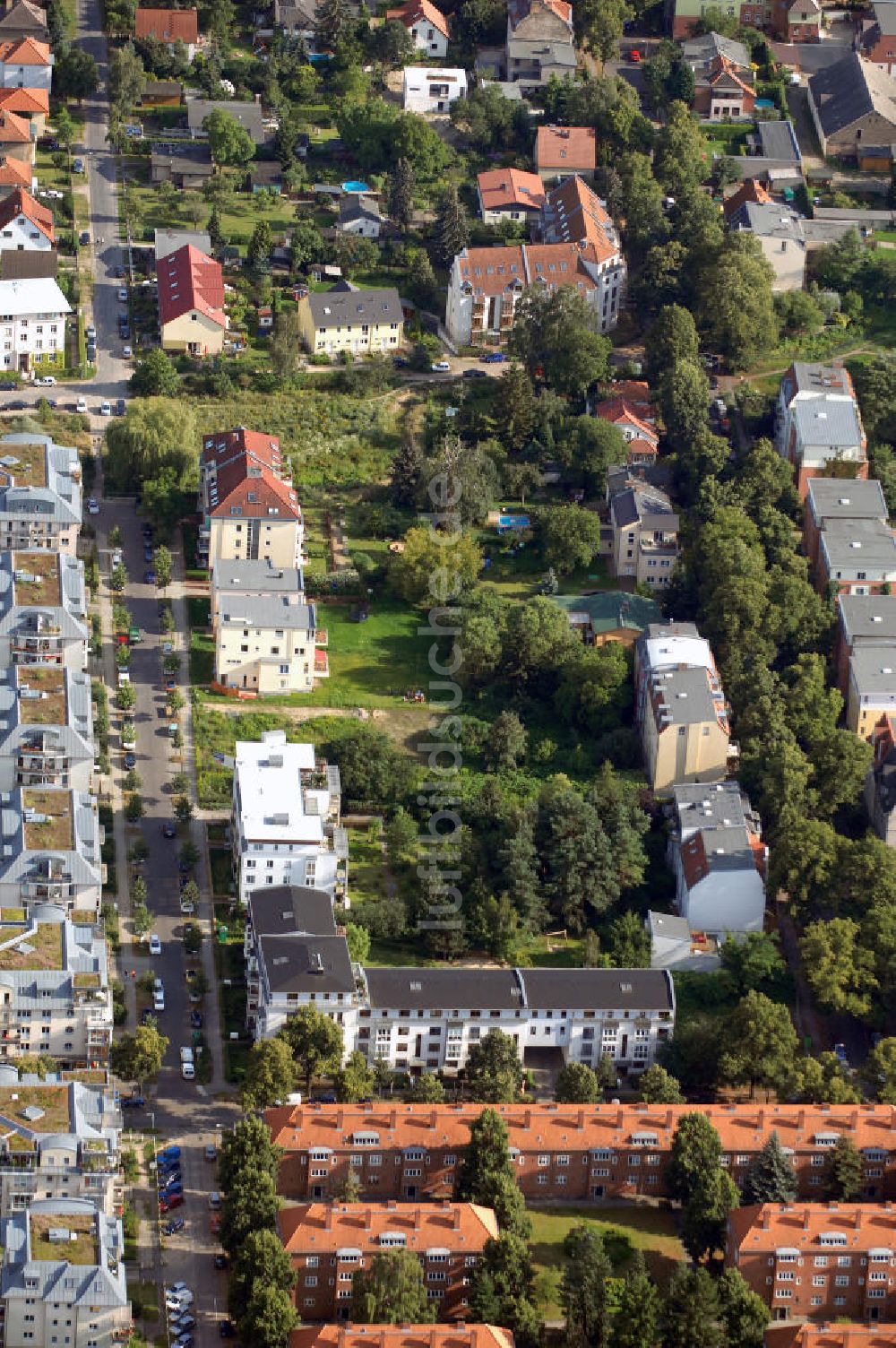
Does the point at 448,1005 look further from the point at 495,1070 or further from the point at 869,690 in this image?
the point at 869,690

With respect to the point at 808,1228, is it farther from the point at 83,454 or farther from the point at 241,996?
the point at 83,454

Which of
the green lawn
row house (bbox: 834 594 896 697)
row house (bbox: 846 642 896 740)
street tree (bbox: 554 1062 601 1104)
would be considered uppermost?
row house (bbox: 834 594 896 697)

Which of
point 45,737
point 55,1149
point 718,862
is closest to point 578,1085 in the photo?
point 718,862

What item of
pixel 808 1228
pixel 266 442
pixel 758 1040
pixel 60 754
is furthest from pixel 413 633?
pixel 808 1228

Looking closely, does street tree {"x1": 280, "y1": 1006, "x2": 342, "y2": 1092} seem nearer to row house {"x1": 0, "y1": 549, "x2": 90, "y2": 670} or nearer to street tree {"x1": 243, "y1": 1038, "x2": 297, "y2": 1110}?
street tree {"x1": 243, "y1": 1038, "x2": 297, "y2": 1110}

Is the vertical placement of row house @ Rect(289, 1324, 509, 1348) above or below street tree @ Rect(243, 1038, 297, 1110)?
below

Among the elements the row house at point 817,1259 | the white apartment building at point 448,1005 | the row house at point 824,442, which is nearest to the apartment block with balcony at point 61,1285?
the white apartment building at point 448,1005

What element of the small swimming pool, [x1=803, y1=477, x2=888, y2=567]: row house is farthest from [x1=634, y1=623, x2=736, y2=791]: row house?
the small swimming pool

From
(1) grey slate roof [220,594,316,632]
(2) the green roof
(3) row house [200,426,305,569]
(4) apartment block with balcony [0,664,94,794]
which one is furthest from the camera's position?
(3) row house [200,426,305,569]
